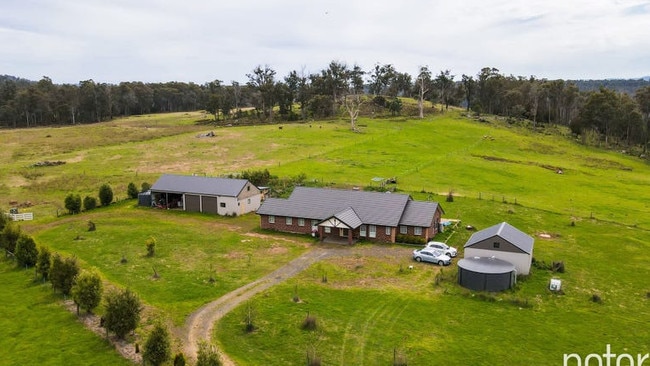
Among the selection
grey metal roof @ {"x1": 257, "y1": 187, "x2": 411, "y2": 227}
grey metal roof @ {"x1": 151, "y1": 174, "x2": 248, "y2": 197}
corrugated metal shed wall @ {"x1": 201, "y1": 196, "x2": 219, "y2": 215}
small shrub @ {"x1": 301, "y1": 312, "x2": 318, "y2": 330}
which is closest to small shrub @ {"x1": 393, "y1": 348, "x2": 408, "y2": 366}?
small shrub @ {"x1": 301, "y1": 312, "x2": 318, "y2": 330}

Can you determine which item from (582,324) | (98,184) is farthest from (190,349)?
(98,184)

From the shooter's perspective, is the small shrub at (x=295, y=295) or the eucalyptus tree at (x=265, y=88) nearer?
the small shrub at (x=295, y=295)

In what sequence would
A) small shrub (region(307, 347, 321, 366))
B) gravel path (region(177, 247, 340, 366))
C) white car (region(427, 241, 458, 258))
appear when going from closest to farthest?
1. small shrub (region(307, 347, 321, 366))
2. gravel path (region(177, 247, 340, 366))
3. white car (region(427, 241, 458, 258))

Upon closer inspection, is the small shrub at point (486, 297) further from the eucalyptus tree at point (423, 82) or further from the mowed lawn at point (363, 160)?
the eucalyptus tree at point (423, 82)

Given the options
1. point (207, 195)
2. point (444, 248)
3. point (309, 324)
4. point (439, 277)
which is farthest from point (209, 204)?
point (309, 324)

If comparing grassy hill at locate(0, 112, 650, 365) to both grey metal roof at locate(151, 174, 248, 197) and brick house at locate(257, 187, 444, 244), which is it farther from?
grey metal roof at locate(151, 174, 248, 197)

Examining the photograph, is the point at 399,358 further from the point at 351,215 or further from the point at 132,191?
the point at 132,191

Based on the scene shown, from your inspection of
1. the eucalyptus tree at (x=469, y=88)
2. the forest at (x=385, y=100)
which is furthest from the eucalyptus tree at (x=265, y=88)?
the eucalyptus tree at (x=469, y=88)
